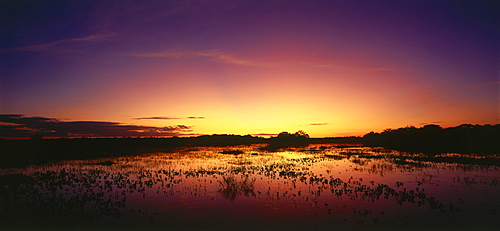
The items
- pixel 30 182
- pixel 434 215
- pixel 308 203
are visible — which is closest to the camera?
pixel 434 215

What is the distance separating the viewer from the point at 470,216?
40.4 feet

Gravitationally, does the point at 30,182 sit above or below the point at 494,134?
below

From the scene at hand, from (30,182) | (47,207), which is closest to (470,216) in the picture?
(47,207)

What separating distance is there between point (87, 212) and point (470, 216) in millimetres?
16926

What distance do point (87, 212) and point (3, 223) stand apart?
9.79 feet

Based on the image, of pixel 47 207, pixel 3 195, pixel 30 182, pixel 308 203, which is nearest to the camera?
pixel 47 207

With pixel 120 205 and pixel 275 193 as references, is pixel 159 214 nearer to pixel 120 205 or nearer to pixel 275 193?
pixel 120 205

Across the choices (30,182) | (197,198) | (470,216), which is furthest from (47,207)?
(470,216)

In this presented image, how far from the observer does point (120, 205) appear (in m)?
14.5

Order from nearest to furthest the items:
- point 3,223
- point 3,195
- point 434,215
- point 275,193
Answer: point 3,223 → point 434,215 → point 3,195 → point 275,193

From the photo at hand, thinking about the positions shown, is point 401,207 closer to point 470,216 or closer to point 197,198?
point 470,216

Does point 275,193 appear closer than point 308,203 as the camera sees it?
No

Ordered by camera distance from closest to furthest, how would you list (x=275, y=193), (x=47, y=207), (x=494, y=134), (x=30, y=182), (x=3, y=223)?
(x=3, y=223)
(x=47, y=207)
(x=275, y=193)
(x=30, y=182)
(x=494, y=134)

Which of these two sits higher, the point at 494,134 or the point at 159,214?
the point at 494,134
